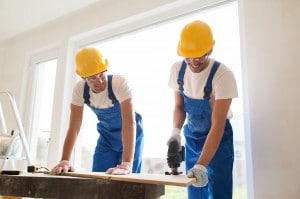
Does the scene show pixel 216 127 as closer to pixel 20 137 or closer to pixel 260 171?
pixel 260 171

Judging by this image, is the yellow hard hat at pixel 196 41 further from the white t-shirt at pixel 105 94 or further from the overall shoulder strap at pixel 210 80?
the white t-shirt at pixel 105 94

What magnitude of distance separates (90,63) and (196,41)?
1.84 feet

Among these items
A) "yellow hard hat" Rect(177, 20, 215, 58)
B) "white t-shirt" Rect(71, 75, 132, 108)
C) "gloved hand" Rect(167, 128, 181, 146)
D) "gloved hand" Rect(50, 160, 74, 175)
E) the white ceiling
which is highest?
the white ceiling

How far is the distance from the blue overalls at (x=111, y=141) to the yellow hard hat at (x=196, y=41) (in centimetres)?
51

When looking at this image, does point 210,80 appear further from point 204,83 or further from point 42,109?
point 42,109

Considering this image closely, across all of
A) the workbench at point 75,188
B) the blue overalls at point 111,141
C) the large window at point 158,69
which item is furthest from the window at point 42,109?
the workbench at point 75,188

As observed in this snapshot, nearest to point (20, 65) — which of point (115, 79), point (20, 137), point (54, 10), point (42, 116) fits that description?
point (42, 116)

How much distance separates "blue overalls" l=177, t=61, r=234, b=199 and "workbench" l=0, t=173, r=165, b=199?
34 centimetres

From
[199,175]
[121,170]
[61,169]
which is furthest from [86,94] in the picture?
[199,175]

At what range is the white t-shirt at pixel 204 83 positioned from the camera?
1226 mm

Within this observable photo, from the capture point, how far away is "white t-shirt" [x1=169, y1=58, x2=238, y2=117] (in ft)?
4.02

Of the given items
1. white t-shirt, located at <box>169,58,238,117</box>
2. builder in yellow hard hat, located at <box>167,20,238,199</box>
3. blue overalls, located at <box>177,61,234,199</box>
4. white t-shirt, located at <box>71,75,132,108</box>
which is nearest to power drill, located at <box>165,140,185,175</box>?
builder in yellow hard hat, located at <box>167,20,238,199</box>

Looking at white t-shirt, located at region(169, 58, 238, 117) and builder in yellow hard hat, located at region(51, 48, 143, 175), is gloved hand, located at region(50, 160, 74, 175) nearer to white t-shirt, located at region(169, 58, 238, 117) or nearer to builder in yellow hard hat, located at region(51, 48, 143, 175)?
builder in yellow hard hat, located at region(51, 48, 143, 175)

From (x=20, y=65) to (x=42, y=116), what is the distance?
2.19 feet
